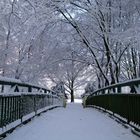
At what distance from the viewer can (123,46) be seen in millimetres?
25109

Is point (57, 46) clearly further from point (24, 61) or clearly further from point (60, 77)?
point (60, 77)

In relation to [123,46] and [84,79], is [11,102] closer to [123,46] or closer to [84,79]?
[123,46]

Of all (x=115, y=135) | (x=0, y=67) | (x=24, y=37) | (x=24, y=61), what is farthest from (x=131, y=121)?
(x=24, y=61)

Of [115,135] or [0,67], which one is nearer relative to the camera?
[115,135]

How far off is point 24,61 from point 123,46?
938 centimetres

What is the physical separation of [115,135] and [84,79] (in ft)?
144

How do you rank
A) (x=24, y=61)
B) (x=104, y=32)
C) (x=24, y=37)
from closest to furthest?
(x=104, y=32) < (x=24, y=37) < (x=24, y=61)

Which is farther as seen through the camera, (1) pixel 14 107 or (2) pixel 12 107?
(1) pixel 14 107

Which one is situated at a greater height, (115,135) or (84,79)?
(84,79)

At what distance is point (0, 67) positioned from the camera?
1110 inches

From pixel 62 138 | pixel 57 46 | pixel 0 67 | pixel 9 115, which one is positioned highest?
pixel 57 46

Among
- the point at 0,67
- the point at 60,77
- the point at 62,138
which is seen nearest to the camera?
the point at 62,138

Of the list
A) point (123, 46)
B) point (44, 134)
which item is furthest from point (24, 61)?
point (44, 134)

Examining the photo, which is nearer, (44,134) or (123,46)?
(44,134)
